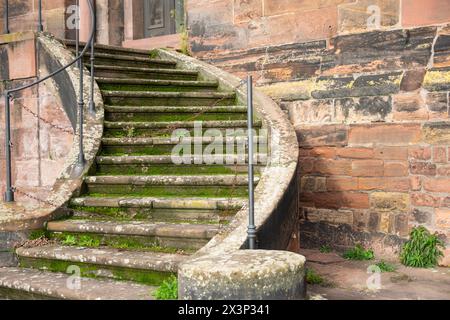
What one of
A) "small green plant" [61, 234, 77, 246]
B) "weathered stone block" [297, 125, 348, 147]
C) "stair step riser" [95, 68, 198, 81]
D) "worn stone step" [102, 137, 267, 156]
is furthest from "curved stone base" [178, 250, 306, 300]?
"stair step riser" [95, 68, 198, 81]

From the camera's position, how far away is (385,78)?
19.4ft

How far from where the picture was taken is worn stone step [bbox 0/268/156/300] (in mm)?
3807

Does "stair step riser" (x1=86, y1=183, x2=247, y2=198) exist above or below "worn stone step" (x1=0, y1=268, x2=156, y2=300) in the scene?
above

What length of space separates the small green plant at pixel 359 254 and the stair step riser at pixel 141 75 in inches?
119

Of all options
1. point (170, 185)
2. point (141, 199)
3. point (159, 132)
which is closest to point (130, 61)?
point (159, 132)

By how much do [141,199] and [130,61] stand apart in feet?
10.1

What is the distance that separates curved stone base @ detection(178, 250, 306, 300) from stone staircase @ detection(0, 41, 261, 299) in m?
0.50

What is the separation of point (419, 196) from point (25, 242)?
144 inches

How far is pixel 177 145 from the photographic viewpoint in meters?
5.73

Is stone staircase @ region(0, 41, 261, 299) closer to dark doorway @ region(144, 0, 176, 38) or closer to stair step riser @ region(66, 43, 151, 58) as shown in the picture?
stair step riser @ region(66, 43, 151, 58)

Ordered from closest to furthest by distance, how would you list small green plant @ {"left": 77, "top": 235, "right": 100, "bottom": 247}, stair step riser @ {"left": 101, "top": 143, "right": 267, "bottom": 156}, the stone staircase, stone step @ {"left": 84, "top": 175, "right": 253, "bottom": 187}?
the stone staircase → small green plant @ {"left": 77, "top": 235, "right": 100, "bottom": 247} → stone step @ {"left": 84, "top": 175, "right": 253, "bottom": 187} → stair step riser @ {"left": 101, "top": 143, "right": 267, "bottom": 156}

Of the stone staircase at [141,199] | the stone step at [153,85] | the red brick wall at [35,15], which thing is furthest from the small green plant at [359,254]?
the red brick wall at [35,15]

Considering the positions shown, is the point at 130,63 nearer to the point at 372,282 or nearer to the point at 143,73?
the point at 143,73
